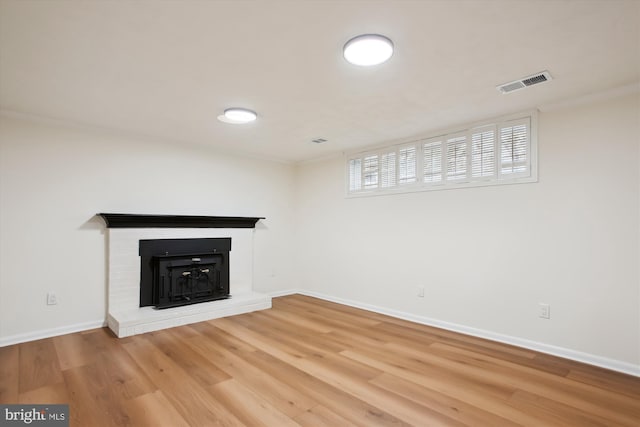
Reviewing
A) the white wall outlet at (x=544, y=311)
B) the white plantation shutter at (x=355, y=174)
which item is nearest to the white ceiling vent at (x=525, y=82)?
the white wall outlet at (x=544, y=311)

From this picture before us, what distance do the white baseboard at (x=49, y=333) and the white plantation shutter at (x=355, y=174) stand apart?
3.66 metres

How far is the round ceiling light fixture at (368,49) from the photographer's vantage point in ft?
6.72

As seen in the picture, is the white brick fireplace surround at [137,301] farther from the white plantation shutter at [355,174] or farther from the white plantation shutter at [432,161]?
the white plantation shutter at [432,161]

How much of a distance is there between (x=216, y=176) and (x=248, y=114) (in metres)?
1.88

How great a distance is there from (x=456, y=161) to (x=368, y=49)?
7.26ft

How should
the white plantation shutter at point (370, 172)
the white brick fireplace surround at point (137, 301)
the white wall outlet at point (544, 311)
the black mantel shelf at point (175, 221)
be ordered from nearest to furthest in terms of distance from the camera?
the white wall outlet at point (544, 311), the white brick fireplace surround at point (137, 301), the black mantel shelf at point (175, 221), the white plantation shutter at point (370, 172)

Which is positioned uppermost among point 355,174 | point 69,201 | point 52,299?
point 355,174

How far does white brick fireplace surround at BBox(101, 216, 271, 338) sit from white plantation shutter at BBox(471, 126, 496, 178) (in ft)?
10.7

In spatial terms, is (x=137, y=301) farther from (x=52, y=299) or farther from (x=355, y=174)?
(x=355, y=174)

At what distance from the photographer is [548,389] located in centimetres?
245

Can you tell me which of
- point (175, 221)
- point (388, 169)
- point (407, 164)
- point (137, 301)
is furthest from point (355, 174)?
point (137, 301)

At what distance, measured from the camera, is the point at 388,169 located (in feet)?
15.1

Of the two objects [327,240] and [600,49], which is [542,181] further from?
[327,240]

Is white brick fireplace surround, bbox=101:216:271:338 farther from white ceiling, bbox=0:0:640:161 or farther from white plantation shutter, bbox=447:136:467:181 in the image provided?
white plantation shutter, bbox=447:136:467:181
